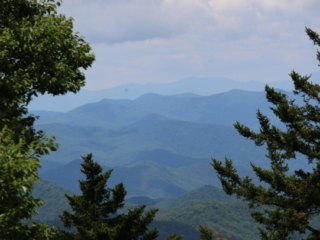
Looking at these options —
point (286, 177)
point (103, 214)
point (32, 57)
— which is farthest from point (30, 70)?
point (286, 177)

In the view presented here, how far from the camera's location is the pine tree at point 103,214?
30442 mm

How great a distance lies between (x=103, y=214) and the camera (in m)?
33.3

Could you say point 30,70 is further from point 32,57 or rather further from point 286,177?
point 286,177

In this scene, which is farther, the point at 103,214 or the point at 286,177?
the point at 103,214

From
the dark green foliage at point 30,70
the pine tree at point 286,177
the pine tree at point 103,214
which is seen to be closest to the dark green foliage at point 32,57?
the dark green foliage at point 30,70

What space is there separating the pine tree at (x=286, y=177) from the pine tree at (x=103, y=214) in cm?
598

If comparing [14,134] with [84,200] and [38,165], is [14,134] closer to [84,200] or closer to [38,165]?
[38,165]

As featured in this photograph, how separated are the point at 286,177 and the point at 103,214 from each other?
12249 mm

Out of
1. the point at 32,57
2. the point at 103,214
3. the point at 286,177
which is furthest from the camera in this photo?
the point at 103,214

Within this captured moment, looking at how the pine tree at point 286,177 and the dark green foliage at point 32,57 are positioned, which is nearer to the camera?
the dark green foliage at point 32,57

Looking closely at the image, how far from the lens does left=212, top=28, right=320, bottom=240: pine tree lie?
28.0 meters

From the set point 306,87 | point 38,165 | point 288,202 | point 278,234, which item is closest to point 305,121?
point 306,87

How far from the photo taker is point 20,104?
58.0ft

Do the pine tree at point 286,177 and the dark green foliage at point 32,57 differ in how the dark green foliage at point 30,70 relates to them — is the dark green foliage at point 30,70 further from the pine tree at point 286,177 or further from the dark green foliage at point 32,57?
the pine tree at point 286,177
